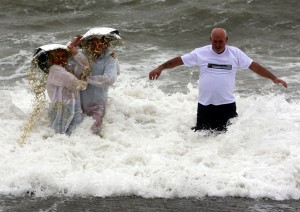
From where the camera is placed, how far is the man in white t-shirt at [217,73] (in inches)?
248

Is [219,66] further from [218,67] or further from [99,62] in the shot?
[99,62]

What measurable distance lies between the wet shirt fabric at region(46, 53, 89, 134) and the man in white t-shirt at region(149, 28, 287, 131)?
0.90 metres

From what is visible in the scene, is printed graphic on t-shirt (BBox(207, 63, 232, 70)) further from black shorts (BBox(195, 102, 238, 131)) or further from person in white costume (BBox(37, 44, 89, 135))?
person in white costume (BBox(37, 44, 89, 135))

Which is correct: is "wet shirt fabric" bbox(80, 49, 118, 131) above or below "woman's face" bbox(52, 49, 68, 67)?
below

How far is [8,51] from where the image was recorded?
1299cm

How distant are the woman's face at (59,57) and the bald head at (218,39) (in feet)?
5.69

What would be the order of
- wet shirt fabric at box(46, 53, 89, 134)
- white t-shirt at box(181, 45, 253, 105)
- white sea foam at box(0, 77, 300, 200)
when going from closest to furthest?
white sea foam at box(0, 77, 300, 200) < wet shirt fabric at box(46, 53, 89, 134) < white t-shirt at box(181, 45, 253, 105)

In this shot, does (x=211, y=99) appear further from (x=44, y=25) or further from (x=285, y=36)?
(x=44, y=25)

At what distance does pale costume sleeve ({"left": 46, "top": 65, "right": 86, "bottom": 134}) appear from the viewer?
20.4 ft

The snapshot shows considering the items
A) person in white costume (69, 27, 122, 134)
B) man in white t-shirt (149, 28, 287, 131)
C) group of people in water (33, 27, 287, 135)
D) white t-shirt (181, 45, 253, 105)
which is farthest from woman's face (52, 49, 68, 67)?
white t-shirt (181, 45, 253, 105)

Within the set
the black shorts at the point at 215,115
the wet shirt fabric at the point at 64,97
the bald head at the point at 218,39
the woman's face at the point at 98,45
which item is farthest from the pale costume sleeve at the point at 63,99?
the bald head at the point at 218,39

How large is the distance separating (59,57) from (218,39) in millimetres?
1863

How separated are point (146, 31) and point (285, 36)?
3865 millimetres

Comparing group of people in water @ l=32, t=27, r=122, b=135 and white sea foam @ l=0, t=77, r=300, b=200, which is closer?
white sea foam @ l=0, t=77, r=300, b=200
